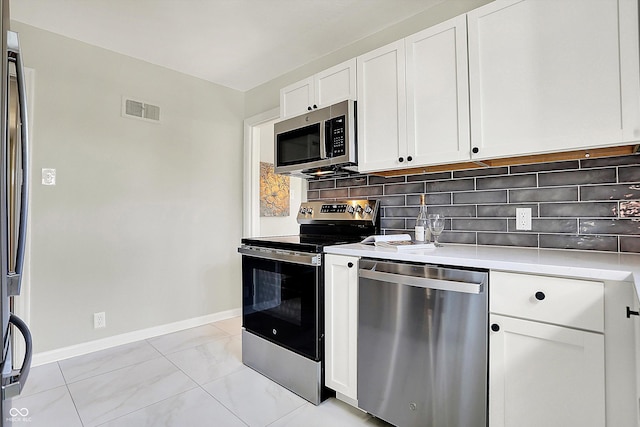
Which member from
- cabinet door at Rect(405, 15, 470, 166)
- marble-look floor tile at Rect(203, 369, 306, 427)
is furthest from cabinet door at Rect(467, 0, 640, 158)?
marble-look floor tile at Rect(203, 369, 306, 427)

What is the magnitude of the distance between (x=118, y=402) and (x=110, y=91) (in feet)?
7.81

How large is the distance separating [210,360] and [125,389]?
1.88 feet

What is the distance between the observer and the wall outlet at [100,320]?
266 centimetres

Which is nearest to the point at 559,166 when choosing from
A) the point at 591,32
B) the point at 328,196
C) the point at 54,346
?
the point at 591,32

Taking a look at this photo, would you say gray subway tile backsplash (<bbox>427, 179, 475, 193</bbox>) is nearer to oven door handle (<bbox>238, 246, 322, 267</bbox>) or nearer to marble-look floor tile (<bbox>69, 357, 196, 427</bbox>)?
oven door handle (<bbox>238, 246, 322, 267</bbox>)

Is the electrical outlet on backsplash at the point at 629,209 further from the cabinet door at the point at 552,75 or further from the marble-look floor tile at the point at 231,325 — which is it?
the marble-look floor tile at the point at 231,325

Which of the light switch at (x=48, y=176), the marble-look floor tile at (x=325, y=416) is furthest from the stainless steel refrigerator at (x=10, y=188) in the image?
the light switch at (x=48, y=176)

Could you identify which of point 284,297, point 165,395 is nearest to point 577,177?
point 284,297

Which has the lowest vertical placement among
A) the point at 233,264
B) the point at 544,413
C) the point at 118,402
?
the point at 118,402

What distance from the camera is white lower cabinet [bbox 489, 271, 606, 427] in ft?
3.69

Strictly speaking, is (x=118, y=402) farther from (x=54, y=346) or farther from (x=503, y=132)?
(x=503, y=132)

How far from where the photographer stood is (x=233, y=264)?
361cm

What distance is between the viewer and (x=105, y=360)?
2480 mm

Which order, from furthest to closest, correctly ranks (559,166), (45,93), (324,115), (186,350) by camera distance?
(186,350), (45,93), (324,115), (559,166)
